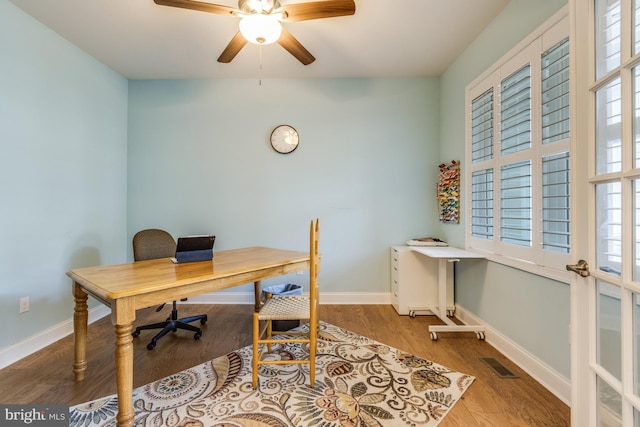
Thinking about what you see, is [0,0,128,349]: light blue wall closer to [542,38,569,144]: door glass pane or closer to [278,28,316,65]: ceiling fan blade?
[278,28,316,65]: ceiling fan blade

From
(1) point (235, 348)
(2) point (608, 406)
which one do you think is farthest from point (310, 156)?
(2) point (608, 406)

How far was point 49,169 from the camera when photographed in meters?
2.26

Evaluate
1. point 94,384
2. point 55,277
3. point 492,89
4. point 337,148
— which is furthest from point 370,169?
point 55,277

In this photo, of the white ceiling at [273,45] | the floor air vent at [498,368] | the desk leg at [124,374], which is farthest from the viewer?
the white ceiling at [273,45]

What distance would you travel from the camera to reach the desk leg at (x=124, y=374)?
118 centimetres

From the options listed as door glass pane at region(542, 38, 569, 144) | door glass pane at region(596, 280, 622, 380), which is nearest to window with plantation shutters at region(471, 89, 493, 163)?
door glass pane at region(542, 38, 569, 144)

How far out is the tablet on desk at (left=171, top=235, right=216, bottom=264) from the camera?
69.8 inches

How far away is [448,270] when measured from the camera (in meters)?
2.74

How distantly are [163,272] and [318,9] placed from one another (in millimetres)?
1883

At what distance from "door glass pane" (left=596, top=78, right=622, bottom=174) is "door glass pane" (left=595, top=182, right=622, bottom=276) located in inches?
3.2

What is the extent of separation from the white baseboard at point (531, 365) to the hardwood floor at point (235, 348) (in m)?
0.04

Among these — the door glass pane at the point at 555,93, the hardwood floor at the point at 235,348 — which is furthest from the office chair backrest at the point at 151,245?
the door glass pane at the point at 555,93

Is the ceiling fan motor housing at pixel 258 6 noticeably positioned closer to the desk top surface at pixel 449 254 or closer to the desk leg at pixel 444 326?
the desk top surface at pixel 449 254

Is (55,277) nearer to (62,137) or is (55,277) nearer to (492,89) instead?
(62,137)
